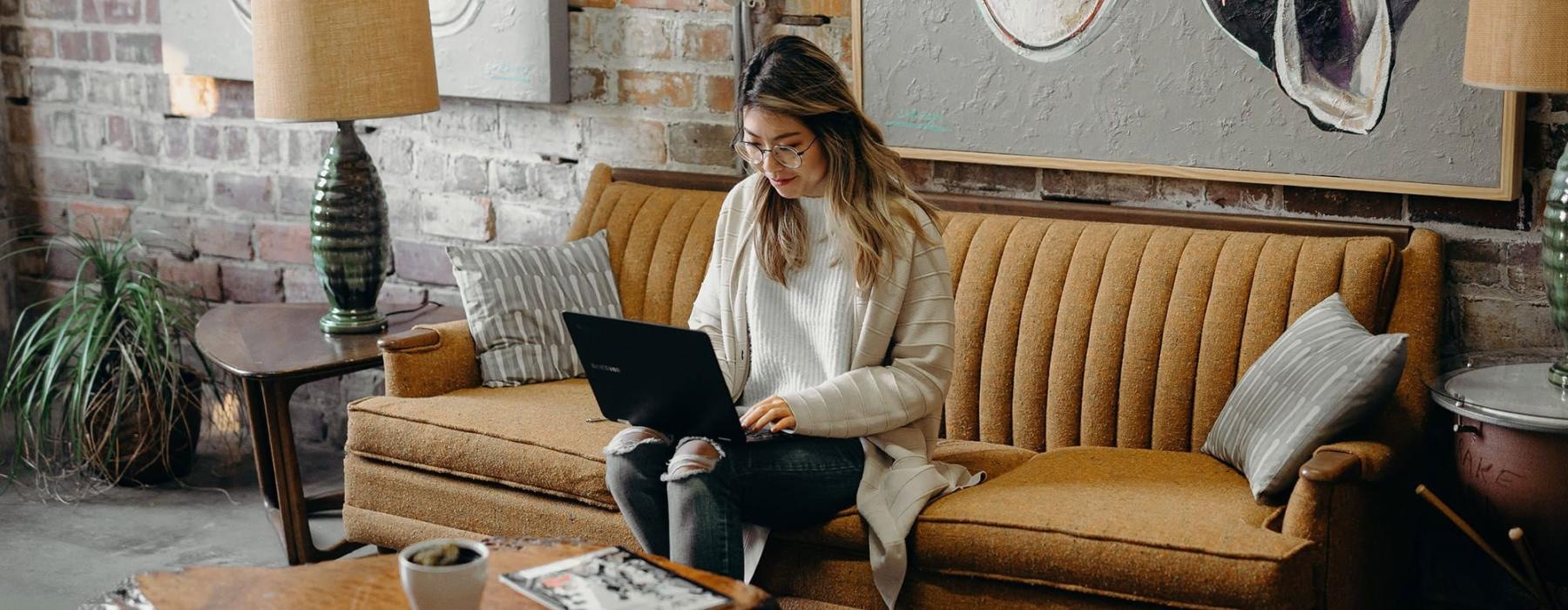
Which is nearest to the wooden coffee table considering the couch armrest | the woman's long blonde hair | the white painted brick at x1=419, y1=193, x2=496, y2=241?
the woman's long blonde hair

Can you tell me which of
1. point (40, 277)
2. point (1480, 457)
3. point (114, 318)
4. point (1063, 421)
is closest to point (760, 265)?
point (1063, 421)

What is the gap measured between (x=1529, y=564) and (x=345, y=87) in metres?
2.23

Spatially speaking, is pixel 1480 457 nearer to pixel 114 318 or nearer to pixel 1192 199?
pixel 1192 199

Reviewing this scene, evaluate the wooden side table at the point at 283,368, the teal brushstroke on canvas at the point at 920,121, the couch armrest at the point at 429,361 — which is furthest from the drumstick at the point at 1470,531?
the wooden side table at the point at 283,368

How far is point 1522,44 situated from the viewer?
2.25 metres

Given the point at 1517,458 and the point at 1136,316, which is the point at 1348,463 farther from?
the point at 1136,316

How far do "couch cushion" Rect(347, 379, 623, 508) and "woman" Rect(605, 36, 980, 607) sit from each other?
210 millimetres

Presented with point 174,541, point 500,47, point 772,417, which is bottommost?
point 174,541

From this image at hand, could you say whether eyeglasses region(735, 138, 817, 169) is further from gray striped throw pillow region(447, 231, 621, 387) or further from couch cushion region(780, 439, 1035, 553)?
gray striped throw pillow region(447, 231, 621, 387)

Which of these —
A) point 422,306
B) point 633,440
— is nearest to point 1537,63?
point 633,440

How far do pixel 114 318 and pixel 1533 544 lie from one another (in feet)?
9.56

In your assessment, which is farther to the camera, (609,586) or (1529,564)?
(1529,564)

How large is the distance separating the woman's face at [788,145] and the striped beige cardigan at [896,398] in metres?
0.17

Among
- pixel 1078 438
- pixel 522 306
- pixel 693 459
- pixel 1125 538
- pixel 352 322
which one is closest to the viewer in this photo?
pixel 1125 538
